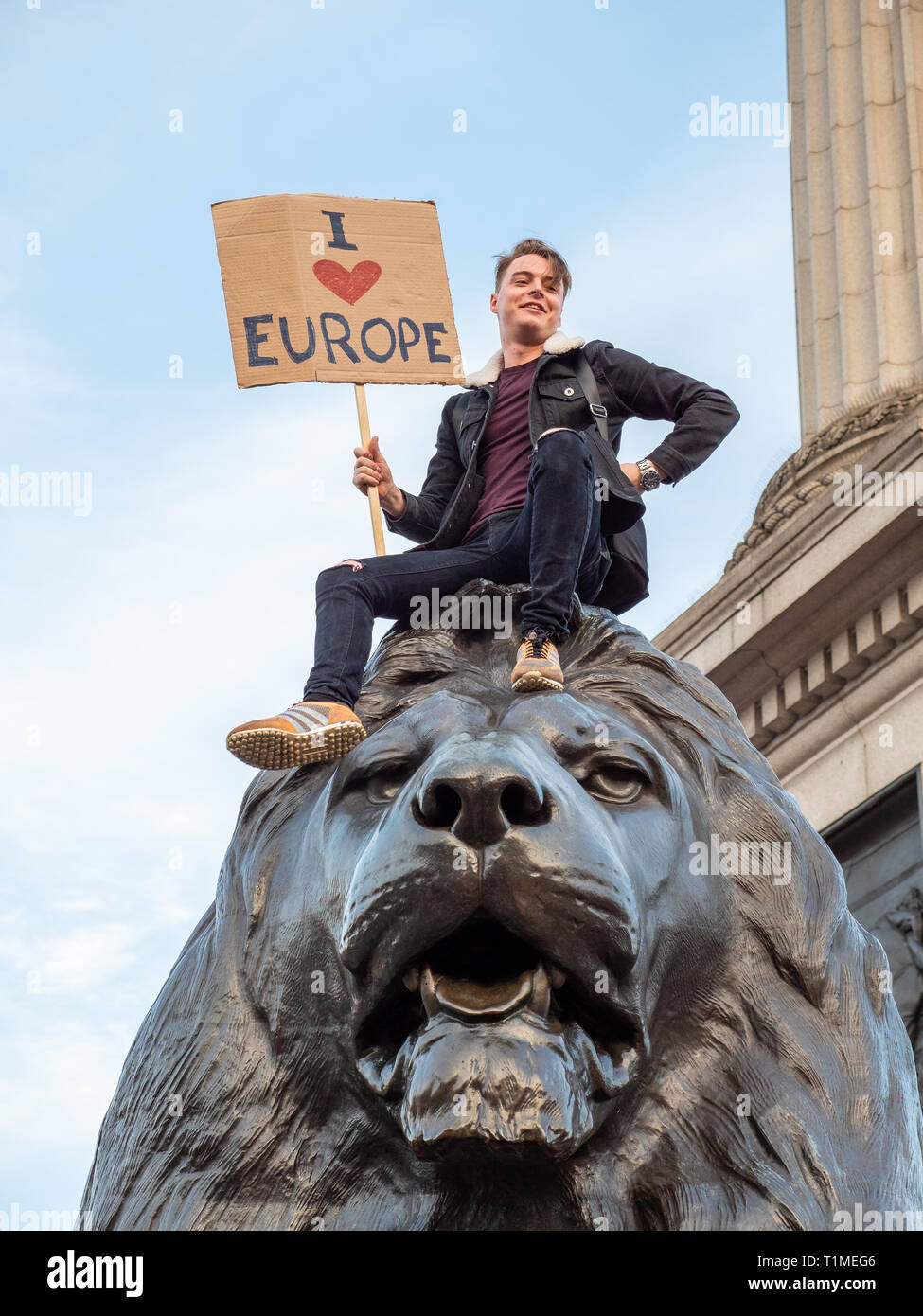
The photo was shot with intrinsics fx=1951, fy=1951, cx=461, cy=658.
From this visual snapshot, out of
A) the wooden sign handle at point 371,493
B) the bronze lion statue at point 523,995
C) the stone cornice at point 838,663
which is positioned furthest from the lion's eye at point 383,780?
the stone cornice at point 838,663

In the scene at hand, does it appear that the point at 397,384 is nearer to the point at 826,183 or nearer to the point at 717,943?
the point at 717,943

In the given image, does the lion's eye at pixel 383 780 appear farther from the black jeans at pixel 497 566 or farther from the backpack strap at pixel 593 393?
the backpack strap at pixel 593 393

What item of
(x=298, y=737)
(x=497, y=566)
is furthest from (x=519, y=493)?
(x=298, y=737)

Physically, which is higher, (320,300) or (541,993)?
→ (320,300)

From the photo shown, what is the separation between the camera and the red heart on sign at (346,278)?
4566 millimetres

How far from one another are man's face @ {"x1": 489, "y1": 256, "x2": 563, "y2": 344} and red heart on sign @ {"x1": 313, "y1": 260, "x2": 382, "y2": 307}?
351 mm

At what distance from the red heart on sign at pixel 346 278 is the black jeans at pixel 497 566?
67cm

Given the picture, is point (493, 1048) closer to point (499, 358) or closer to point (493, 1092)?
point (493, 1092)

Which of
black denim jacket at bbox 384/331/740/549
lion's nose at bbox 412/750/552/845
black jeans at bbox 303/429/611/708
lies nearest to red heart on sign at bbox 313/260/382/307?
black denim jacket at bbox 384/331/740/549

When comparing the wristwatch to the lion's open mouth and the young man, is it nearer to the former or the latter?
the young man

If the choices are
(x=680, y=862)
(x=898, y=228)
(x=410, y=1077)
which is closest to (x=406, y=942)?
(x=410, y=1077)

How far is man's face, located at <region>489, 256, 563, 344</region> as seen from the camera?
15.5 feet

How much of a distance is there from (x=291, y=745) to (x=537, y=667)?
18.9 inches

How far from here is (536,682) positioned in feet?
11.8
